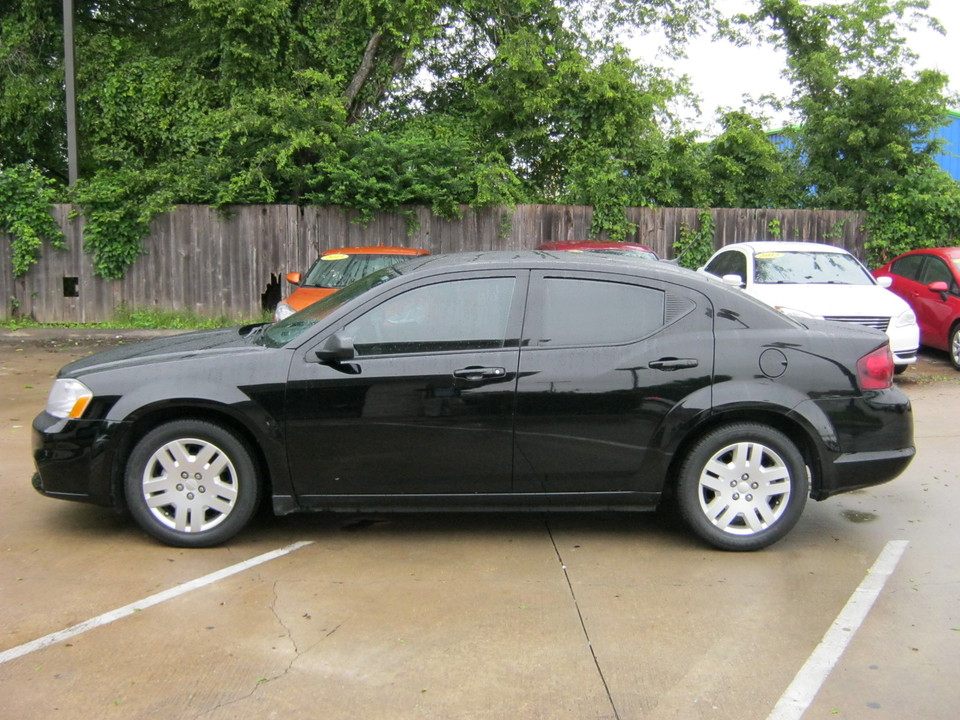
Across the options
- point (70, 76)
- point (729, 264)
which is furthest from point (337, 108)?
point (729, 264)

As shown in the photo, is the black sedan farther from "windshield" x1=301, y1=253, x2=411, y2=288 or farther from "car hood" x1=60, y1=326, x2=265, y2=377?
"windshield" x1=301, y1=253, x2=411, y2=288

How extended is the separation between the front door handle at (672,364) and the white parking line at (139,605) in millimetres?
2177

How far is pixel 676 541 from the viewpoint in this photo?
5.50 meters

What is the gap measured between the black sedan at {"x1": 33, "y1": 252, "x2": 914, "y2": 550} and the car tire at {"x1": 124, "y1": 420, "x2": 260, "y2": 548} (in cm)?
1

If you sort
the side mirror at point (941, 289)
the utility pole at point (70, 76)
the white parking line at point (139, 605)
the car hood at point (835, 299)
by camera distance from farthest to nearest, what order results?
the utility pole at point (70, 76) < the side mirror at point (941, 289) < the car hood at point (835, 299) < the white parking line at point (139, 605)

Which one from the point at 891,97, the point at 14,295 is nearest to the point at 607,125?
the point at 891,97

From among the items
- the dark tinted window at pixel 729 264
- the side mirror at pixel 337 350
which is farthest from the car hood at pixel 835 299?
the side mirror at pixel 337 350

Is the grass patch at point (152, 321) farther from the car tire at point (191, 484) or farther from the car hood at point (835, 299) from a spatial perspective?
the car tire at point (191, 484)

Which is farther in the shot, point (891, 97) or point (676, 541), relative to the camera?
point (891, 97)

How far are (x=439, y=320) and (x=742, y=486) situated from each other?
1.90m

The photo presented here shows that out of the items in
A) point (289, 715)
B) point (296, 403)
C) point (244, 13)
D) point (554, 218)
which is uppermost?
point (244, 13)

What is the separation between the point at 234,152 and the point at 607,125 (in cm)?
667

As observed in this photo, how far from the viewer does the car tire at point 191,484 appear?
16.7ft

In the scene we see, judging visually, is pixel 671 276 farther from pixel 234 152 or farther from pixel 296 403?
pixel 234 152
